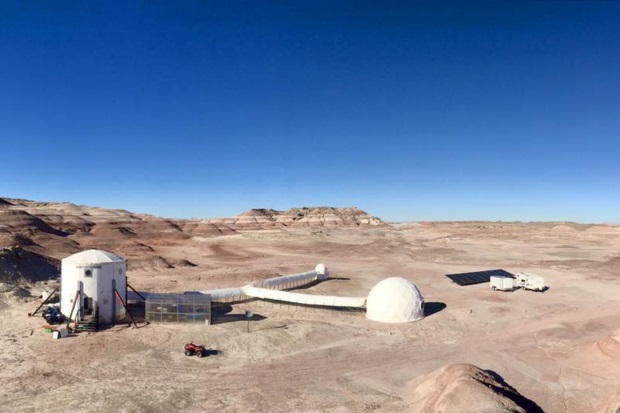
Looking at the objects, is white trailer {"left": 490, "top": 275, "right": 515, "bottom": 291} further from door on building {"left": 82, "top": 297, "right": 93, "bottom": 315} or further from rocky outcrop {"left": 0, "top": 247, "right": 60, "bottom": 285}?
rocky outcrop {"left": 0, "top": 247, "right": 60, "bottom": 285}

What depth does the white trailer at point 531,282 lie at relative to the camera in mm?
46469

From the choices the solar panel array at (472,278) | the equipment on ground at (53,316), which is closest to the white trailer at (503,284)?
the solar panel array at (472,278)

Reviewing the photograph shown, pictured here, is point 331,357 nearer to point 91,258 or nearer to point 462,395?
point 462,395

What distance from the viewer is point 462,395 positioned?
16891 millimetres

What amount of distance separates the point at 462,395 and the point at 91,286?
25.0 m

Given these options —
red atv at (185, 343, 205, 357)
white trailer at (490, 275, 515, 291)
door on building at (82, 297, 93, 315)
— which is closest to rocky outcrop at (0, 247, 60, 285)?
door on building at (82, 297, 93, 315)

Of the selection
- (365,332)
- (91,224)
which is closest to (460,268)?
(365,332)

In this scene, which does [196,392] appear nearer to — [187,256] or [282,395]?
[282,395]

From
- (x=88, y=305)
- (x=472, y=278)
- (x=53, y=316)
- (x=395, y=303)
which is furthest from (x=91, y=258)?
(x=472, y=278)

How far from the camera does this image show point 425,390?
20.2 meters

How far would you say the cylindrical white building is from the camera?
30125 millimetres

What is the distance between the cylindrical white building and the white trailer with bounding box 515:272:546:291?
131 ft

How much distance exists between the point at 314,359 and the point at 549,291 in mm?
33197

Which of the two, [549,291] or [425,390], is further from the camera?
[549,291]
